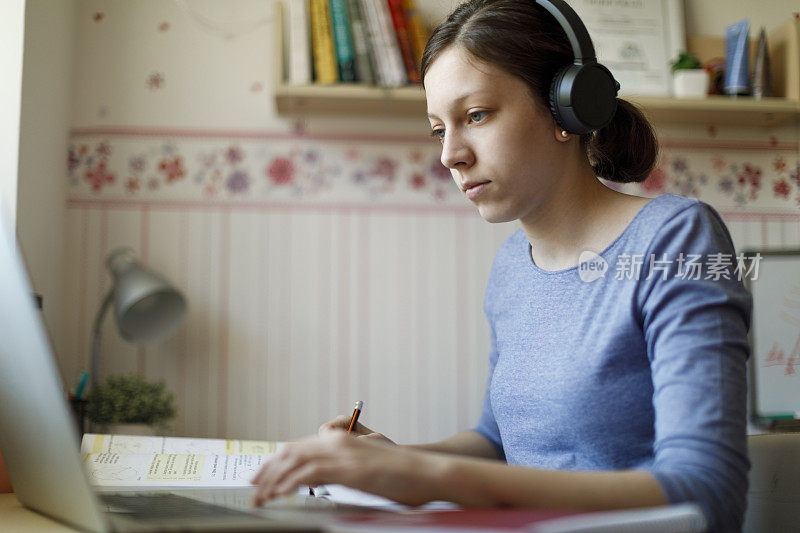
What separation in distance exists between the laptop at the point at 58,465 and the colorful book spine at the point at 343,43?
1212mm

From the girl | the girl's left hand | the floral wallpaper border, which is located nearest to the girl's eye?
the girl

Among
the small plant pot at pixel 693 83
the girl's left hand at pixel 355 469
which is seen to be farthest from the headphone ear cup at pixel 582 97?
Answer: the small plant pot at pixel 693 83

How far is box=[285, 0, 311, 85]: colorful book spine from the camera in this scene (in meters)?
1.74

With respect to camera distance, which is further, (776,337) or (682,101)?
(776,337)

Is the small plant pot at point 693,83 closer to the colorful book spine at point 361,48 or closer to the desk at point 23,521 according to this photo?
the colorful book spine at point 361,48

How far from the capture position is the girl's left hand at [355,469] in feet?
1.77

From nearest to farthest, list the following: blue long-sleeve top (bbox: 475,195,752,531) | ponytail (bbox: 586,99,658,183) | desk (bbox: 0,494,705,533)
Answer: desk (bbox: 0,494,705,533)
blue long-sleeve top (bbox: 475,195,752,531)
ponytail (bbox: 586,99,658,183)

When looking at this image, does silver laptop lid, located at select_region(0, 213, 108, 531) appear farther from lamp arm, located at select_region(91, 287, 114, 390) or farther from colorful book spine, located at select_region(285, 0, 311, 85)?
colorful book spine, located at select_region(285, 0, 311, 85)

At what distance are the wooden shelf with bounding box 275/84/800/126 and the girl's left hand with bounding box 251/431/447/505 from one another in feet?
4.24

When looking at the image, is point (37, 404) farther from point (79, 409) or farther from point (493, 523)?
point (79, 409)

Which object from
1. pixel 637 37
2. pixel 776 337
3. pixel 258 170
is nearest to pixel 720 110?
pixel 637 37

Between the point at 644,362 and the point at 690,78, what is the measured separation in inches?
50.7

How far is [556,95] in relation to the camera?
0.89 meters

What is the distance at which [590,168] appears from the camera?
977mm
